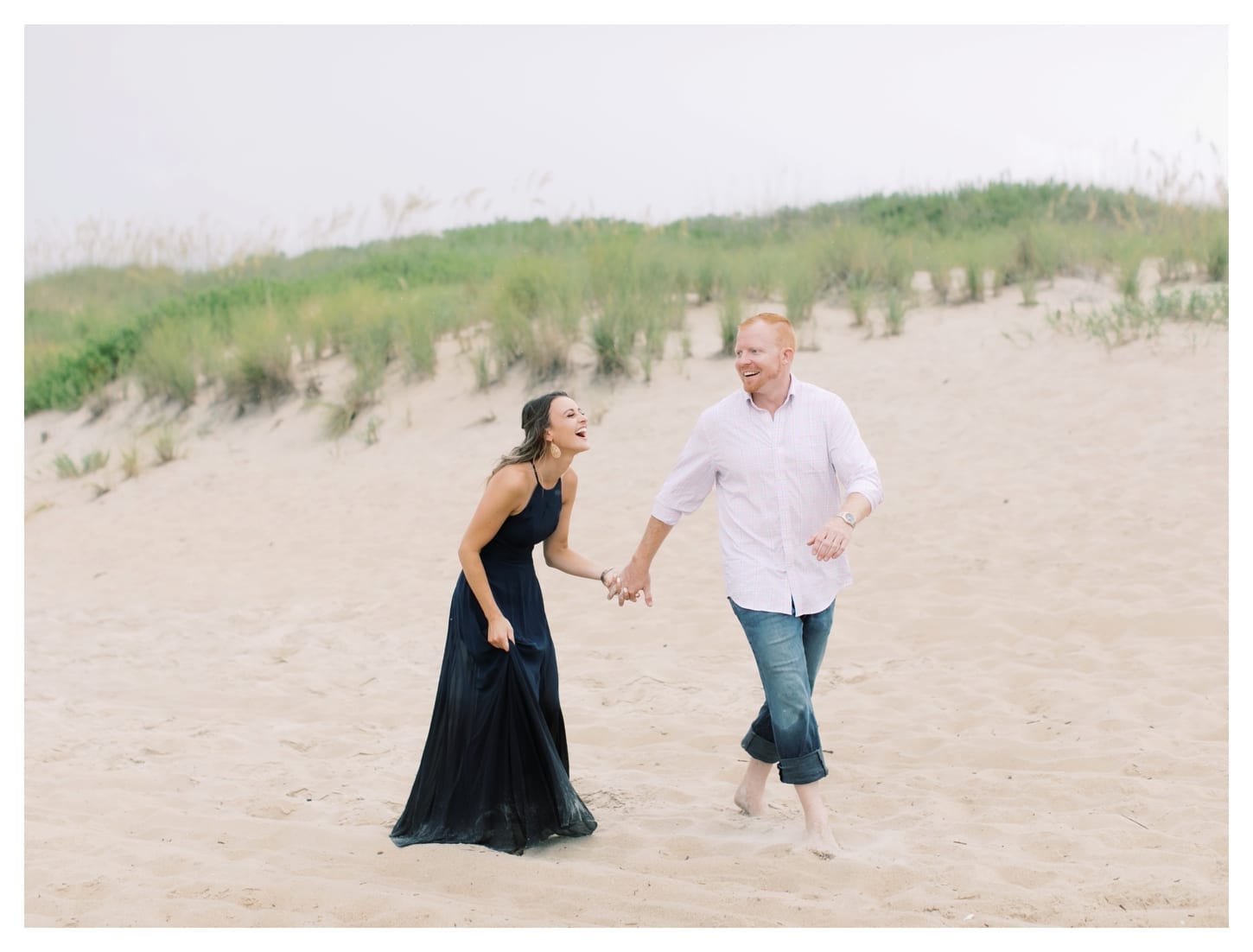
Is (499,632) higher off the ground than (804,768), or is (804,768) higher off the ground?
(499,632)

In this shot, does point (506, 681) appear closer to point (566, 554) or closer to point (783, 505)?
point (566, 554)

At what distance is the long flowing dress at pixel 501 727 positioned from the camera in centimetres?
463

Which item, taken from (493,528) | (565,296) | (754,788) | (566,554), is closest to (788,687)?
(754,788)

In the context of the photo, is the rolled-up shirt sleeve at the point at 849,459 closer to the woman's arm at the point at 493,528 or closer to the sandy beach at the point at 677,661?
the woman's arm at the point at 493,528

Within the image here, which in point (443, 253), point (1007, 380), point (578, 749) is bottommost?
point (578, 749)

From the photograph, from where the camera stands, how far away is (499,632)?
14.9 feet

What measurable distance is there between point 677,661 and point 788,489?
3.38 meters

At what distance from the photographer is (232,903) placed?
4.26 m

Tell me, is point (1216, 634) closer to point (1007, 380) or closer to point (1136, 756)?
point (1136, 756)

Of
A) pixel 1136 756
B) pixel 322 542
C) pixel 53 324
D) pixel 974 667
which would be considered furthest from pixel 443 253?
pixel 1136 756

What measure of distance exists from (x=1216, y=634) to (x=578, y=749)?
11.9 ft

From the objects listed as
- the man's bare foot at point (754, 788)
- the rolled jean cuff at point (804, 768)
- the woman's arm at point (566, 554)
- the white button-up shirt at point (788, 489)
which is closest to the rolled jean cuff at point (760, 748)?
the man's bare foot at point (754, 788)

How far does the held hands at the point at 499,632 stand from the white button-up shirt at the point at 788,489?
2.74ft

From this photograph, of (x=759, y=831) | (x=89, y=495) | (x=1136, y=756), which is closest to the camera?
(x=759, y=831)
